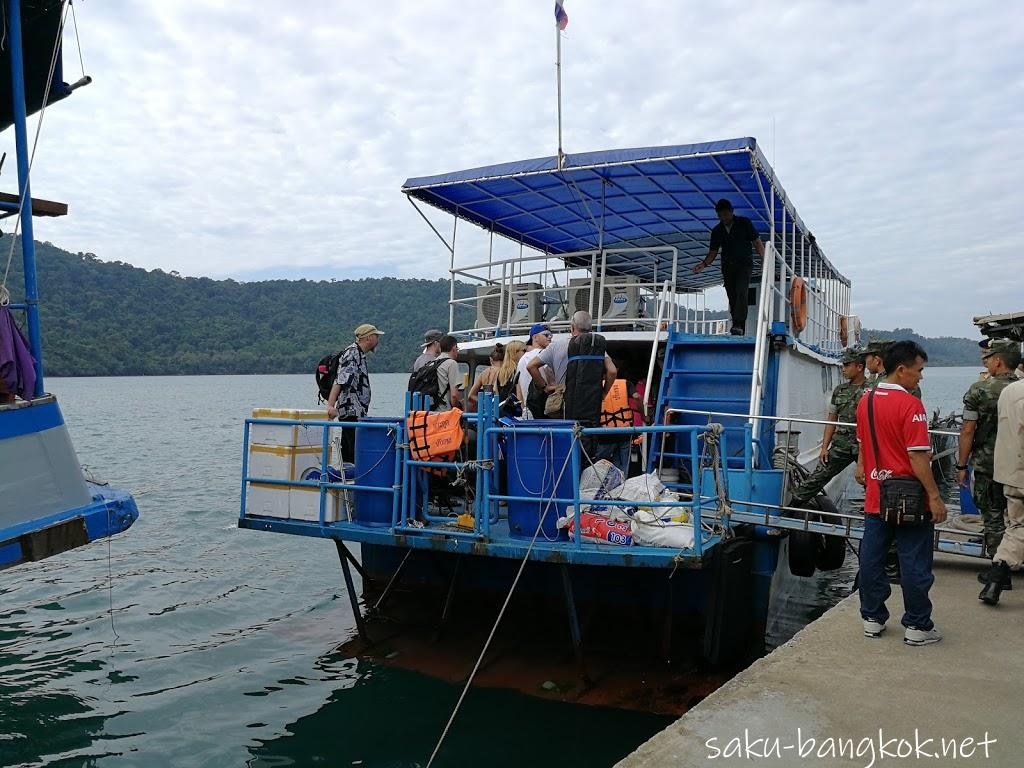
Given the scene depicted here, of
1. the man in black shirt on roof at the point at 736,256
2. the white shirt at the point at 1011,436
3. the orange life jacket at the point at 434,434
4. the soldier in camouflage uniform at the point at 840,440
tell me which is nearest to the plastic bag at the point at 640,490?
the orange life jacket at the point at 434,434

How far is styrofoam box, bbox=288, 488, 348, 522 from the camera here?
7230mm

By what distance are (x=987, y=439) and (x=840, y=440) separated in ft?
4.53

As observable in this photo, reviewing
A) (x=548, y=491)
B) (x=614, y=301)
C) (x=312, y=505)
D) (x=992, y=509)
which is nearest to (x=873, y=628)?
(x=992, y=509)

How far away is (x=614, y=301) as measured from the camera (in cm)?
1076

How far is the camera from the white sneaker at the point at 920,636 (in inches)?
185

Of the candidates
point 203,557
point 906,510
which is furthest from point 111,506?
point 203,557

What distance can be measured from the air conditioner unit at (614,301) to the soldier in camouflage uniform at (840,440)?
2.89 meters

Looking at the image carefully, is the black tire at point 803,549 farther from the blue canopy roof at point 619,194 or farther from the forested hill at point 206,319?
the forested hill at point 206,319

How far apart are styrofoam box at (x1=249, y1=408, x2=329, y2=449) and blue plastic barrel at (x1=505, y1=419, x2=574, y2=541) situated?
217 centimetres

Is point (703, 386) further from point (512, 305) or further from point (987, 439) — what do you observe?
point (512, 305)

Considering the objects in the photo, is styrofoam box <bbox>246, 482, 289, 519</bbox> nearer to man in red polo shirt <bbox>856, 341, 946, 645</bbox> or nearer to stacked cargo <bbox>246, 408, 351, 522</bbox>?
stacked cargo <bbox>246, 408, 351, 522</bbox>

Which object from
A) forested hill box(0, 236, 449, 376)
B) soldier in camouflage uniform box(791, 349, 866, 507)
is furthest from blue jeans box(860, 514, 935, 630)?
forested hill box(0, 236, 449, 376)

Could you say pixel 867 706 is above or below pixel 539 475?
below

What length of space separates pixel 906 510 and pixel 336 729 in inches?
193
